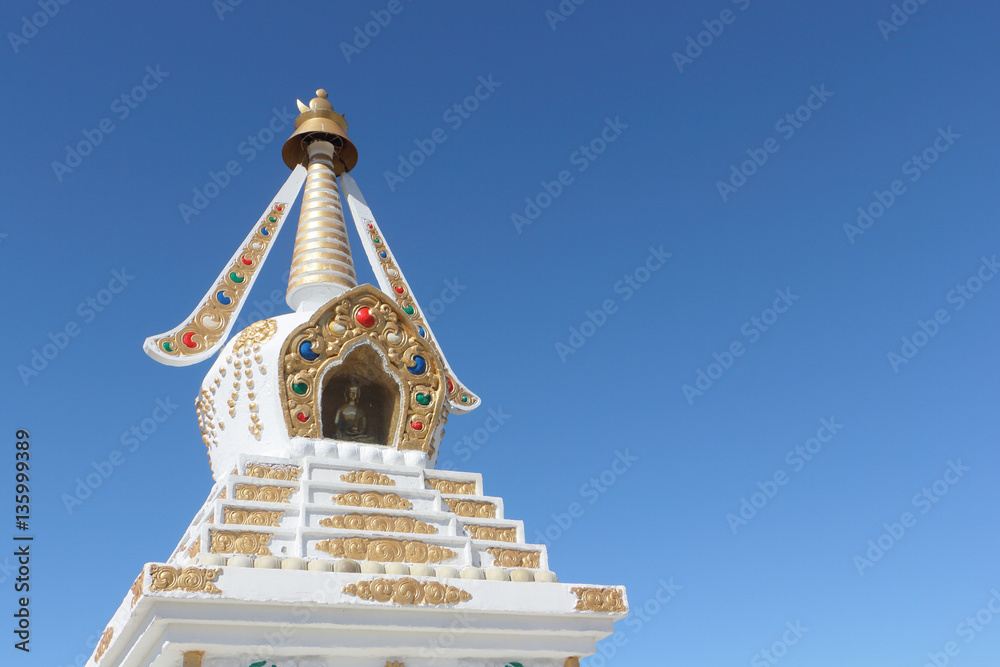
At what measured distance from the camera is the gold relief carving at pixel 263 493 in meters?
9.16

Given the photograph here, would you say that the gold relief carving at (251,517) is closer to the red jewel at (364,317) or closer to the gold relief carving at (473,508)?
the gold relief carving at (473,508)

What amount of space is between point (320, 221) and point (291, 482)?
5.22 meters

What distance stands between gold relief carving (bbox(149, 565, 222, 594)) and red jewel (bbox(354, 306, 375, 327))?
411cm

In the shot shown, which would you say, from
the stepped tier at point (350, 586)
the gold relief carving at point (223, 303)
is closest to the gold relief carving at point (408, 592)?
the stepped tier at point (350, 586)

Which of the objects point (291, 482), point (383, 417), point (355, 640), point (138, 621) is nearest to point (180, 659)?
point (138, 621)

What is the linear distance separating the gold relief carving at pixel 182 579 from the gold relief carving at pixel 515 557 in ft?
9.74

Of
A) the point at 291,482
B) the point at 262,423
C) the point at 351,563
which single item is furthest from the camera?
the point at 262,423

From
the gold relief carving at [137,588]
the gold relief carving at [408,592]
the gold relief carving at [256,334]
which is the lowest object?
the gold relief carving at [137,588]

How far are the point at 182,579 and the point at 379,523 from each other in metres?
2.24

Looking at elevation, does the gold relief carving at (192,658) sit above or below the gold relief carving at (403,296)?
below

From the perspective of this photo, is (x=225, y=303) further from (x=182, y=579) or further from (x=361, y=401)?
(x=182, y=579)

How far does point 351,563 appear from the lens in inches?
323

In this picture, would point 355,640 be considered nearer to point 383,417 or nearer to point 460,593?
point 460,593

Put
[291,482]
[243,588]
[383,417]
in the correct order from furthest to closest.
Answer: [383,417], [291,482], [243,588]
